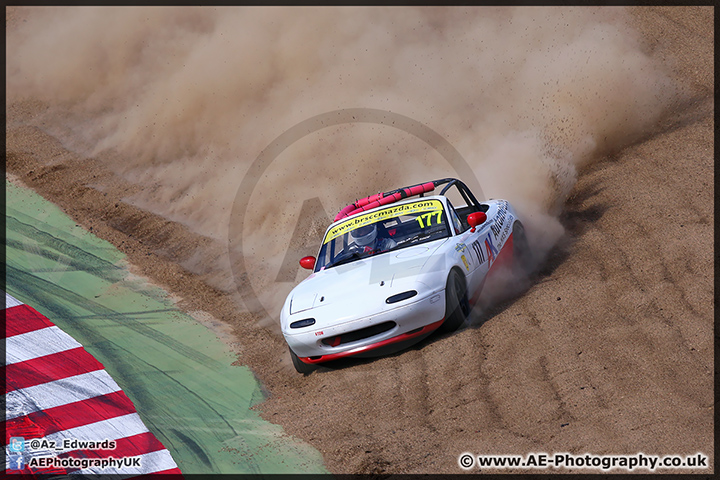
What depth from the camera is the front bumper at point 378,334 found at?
6359 millimetres

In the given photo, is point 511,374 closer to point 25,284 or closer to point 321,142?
point 25,284

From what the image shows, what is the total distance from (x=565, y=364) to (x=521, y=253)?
3.13 m

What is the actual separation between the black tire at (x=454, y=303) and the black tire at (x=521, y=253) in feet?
5.14

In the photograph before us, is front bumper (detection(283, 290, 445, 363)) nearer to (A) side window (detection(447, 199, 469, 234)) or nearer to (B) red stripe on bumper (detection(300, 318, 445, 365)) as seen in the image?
(B) red stripe on bumper (detection(300, 318, 445, 365))

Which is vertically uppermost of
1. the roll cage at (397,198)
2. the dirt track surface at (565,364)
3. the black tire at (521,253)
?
the roll cage at (397,198)

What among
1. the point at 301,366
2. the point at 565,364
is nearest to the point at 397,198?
the point at 301,366

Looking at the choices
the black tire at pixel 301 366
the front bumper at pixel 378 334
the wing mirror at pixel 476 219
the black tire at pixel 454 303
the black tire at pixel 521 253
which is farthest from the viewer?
the black tire at pixel 521 253

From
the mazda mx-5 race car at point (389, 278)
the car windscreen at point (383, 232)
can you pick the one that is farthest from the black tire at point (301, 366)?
the car windscreen at point (383, 232)

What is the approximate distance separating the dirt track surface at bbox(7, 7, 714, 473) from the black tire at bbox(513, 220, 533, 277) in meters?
0.25

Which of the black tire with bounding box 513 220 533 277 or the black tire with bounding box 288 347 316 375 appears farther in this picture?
the black tire with bounding box 513 220 533 277

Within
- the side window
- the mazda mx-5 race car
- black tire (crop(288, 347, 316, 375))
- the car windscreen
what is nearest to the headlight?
the mazda mx-5 race car

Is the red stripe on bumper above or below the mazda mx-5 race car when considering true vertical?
below

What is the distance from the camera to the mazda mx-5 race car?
6438 millimetres

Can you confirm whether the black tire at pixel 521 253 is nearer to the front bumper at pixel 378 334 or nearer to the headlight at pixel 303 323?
the front bumper at pixel 378 334
